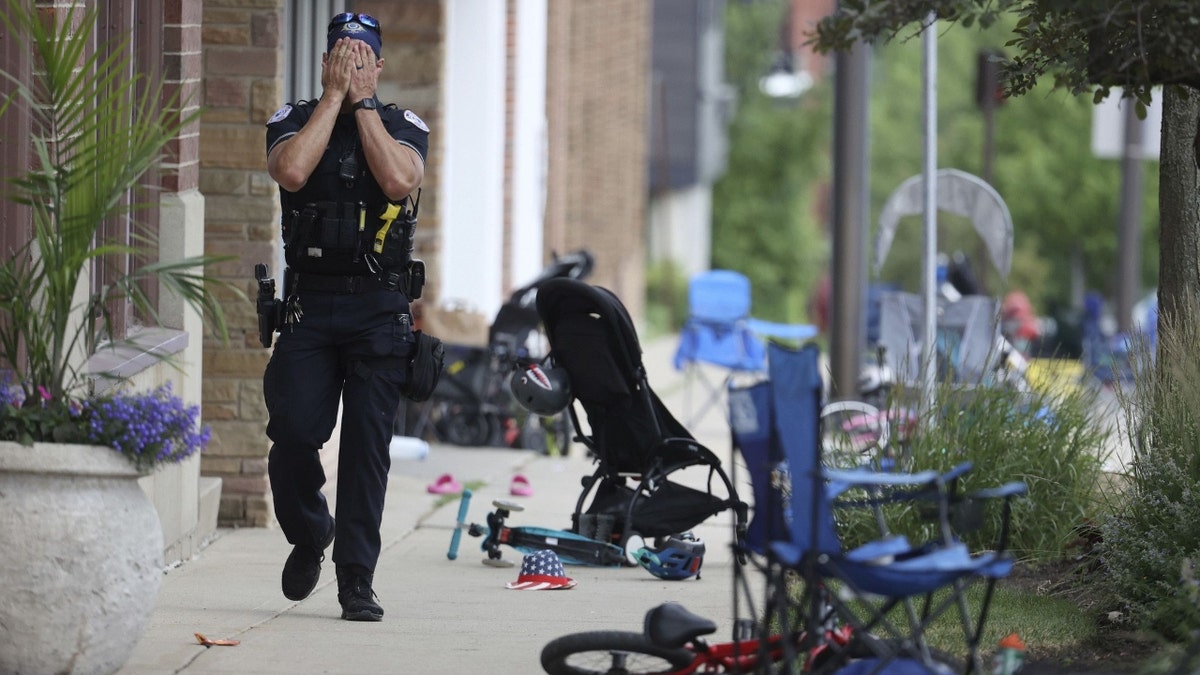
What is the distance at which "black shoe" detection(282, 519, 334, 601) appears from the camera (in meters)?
6.64

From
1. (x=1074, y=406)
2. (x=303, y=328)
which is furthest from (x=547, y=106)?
(x=303, y=328)

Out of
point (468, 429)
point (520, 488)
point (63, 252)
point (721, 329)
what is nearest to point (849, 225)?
point (721, 329)

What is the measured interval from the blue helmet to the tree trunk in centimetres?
204

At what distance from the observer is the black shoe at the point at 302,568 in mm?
6637

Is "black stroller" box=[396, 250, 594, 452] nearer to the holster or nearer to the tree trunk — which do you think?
the tree trunk

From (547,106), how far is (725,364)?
5.31m

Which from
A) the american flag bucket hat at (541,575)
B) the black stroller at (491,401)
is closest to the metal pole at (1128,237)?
the black stroller at (491,401)

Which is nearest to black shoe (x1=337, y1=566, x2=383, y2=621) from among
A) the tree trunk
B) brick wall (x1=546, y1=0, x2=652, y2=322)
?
the tree trunk

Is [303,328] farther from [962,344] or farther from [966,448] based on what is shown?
[962,344]

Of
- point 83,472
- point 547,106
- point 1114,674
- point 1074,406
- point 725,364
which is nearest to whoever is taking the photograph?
point 83,472

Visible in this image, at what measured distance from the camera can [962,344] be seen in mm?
13016

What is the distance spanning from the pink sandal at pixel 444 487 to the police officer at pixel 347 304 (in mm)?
3719

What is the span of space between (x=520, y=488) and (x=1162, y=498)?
4577mm

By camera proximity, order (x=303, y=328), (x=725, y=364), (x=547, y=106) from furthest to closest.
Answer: (x=547, y=106)
(x=725, y=364)
(x=303, y=328)
